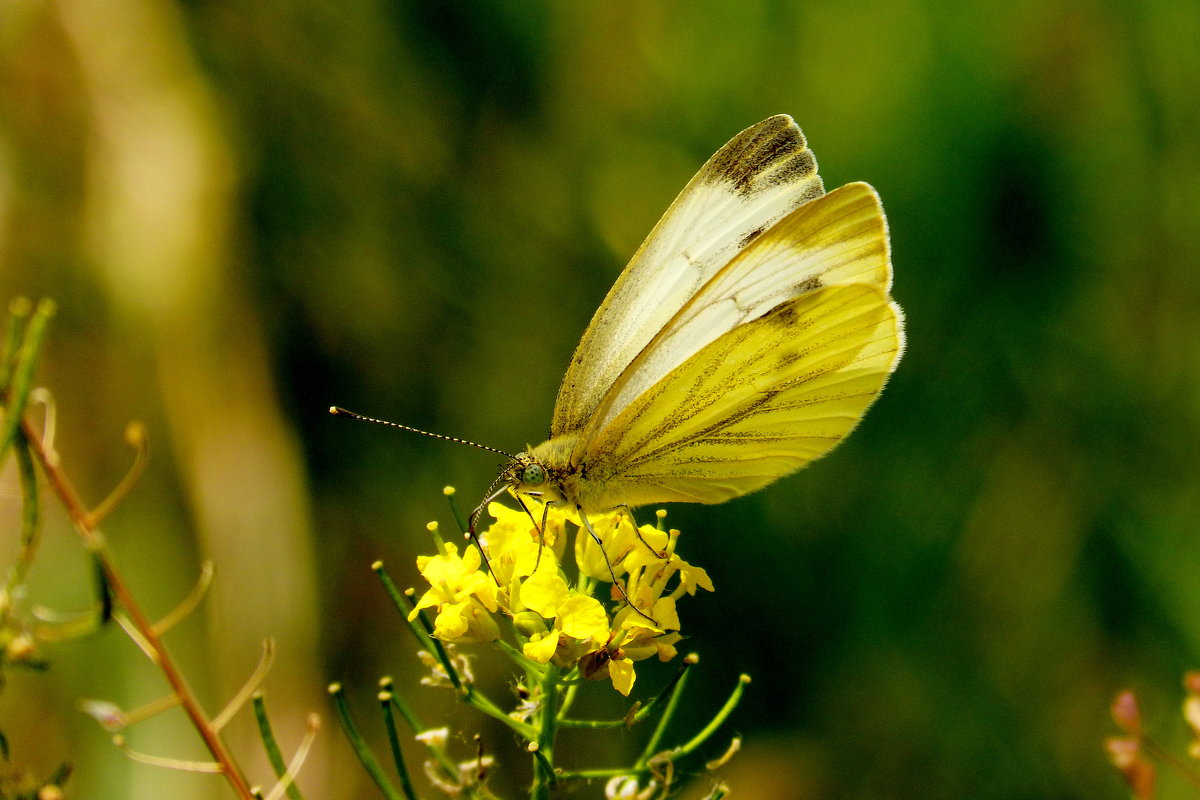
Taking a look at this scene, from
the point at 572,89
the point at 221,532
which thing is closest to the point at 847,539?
the point at 572,89

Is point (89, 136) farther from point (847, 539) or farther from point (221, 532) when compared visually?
point (847, 539)

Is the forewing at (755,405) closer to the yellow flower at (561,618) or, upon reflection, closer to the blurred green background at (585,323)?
the yellow flower at (561,618)

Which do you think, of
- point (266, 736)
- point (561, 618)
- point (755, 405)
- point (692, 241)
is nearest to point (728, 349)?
point (755, 405)

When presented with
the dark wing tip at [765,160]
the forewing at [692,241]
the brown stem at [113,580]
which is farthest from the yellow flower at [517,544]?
the dark wing tip at [765,160]

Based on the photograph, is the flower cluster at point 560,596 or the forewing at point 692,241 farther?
the forewing at point 692,241

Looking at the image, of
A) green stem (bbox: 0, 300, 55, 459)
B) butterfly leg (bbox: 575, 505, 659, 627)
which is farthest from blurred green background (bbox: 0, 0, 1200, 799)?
green stem (bbox: 0, 300, 55, 459)

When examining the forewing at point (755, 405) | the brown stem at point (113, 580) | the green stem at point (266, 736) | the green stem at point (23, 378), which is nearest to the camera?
the green stem at point (23, 378)

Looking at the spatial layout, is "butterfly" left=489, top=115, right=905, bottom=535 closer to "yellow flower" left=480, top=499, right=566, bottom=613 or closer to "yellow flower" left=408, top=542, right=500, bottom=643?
"yellow flower" left=480, top=499, right=566, bottom=613
